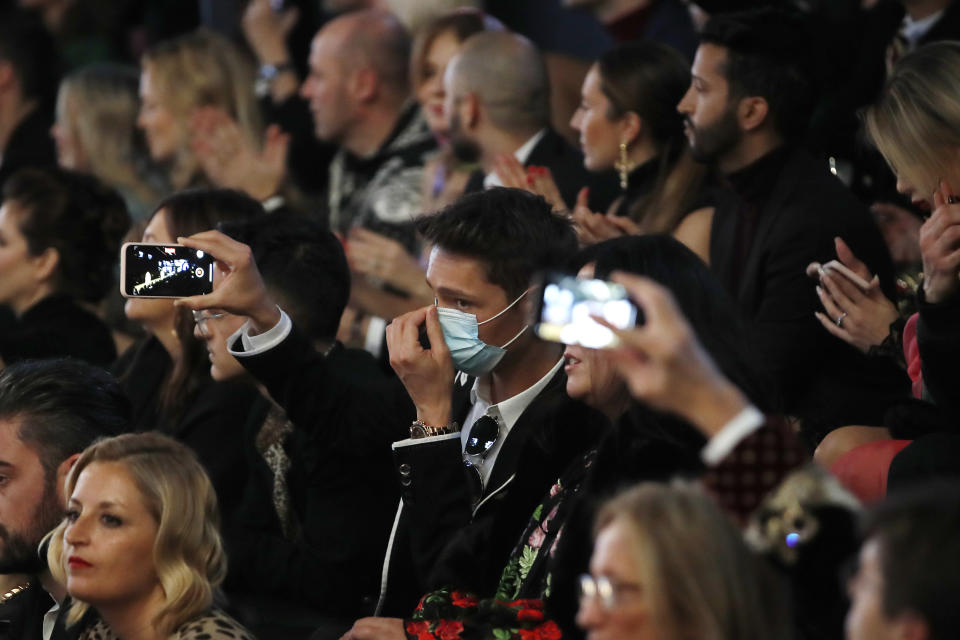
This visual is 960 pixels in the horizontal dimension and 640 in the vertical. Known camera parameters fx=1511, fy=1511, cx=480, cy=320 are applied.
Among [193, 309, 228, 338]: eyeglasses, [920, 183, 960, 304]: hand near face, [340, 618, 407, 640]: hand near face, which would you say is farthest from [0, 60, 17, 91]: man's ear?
[920, 183, 960, 304]: hand near face

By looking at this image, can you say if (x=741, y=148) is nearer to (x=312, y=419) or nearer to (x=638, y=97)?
(x=638, y=97)

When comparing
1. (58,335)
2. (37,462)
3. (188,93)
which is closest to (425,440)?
(37,462)

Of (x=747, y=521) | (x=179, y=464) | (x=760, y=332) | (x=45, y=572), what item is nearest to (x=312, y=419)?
(x=179, y=464)

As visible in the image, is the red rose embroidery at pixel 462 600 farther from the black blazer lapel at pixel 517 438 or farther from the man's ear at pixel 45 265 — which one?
the man's ear at pixel 45 265

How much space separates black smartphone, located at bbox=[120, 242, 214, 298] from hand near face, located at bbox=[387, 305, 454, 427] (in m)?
0.50

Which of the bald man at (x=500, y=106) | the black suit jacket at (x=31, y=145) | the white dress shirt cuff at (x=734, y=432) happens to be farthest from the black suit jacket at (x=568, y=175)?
the black suit jacket at (x=31, y=145)

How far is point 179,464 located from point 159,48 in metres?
4.22

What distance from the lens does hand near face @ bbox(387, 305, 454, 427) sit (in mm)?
3518

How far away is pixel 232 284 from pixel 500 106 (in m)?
2.36

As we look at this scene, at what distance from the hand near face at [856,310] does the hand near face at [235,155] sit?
2.87 meters

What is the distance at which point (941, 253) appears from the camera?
346 cm

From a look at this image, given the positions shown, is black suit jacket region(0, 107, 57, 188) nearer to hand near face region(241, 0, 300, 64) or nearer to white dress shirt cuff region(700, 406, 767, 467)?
hand near face region(241, 0, 300, 64)

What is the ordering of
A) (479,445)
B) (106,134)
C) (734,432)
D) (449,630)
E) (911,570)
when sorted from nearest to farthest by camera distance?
(911,570), (734,432), (449,630), (479,445), (106,134)

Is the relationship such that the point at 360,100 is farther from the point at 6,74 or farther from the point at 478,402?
the point at 478,402
